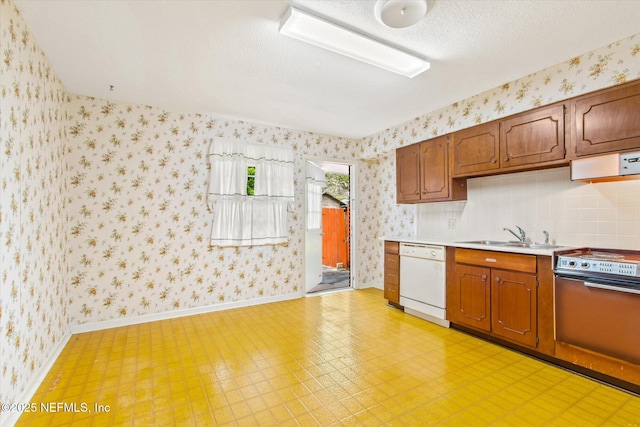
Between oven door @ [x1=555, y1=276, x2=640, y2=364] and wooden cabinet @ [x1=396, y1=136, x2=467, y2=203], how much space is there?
1.52 metres

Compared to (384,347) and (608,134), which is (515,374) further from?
(608,134)

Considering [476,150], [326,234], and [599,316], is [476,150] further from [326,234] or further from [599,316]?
[326,234]

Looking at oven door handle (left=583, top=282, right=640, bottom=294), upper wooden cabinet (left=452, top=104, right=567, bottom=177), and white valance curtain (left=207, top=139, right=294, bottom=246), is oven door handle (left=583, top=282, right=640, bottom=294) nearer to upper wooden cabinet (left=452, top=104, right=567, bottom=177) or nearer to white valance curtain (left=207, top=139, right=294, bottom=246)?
upper wooden cabinet (left=452, top=104, right=567, bottom=177)

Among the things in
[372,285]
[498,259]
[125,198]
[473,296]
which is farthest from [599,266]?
[125,198]

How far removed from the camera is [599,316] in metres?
2.17

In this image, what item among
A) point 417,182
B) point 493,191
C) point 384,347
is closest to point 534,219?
point 493,191

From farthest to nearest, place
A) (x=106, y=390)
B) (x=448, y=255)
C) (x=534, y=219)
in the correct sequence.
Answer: (x=448, y=255) → (x=534, y=219) → (x=106, y=390)

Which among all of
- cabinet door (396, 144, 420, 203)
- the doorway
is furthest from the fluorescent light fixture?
the doorway

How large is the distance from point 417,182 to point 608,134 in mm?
1934

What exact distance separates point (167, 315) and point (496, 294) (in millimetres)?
3644

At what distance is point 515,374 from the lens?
2.31 m

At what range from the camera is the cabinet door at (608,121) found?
7.16ft

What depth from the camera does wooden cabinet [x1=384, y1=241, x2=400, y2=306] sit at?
12.9 ft

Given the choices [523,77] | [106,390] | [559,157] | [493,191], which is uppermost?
[523,77]
